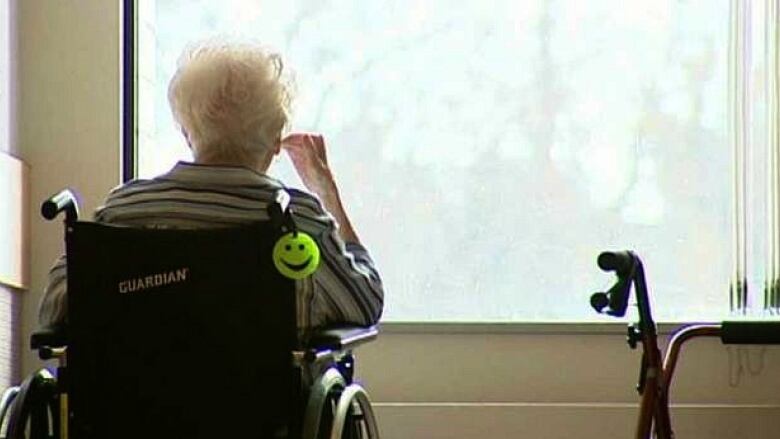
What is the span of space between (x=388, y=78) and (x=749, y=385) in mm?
1207

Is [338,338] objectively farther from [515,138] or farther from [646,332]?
[515,138]

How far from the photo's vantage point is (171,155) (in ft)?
12.5

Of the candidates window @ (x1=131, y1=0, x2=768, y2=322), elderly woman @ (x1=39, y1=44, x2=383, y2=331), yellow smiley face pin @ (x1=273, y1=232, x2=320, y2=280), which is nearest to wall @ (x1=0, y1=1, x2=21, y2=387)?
window @ (x1=131, y1=0, x2=768, y2=322)

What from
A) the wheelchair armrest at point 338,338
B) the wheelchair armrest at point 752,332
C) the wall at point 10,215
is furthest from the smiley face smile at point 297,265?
the wall at point 10,215

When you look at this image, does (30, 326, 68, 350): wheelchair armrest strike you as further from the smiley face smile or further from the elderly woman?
the smiley face smile

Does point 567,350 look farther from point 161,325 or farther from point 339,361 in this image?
point 161,325

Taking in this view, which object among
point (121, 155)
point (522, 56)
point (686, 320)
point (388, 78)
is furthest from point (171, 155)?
point (686, 320)

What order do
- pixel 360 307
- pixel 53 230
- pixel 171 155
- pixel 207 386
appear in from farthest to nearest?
pixel 171 155 → pixel 53 230 → pixel 360 307 → pixel 207 386

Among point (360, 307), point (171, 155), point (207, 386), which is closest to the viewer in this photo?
point (207, 386)

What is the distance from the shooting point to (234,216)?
2.41 meters

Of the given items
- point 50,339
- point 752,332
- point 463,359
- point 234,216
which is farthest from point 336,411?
point 463,359

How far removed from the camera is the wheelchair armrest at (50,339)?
2.35 meters

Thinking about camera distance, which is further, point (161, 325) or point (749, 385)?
point (749, 385)

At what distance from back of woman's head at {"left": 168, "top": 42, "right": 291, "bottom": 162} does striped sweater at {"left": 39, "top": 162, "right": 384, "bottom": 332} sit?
0.26ft
